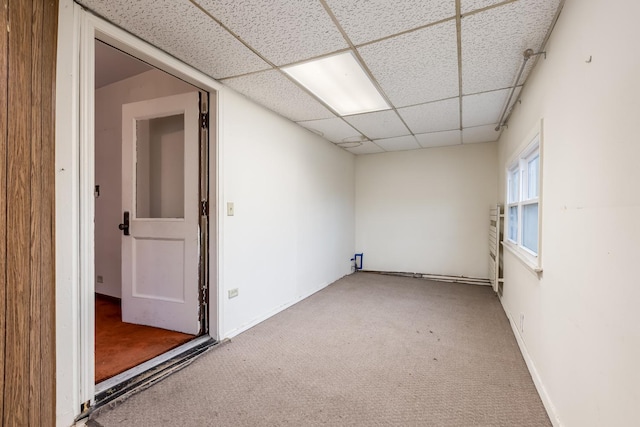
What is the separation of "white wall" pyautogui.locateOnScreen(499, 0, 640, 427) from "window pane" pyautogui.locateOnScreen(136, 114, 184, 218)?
9.66 feet

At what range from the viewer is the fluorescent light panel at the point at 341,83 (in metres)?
2.28

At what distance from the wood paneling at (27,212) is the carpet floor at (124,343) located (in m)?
0.75

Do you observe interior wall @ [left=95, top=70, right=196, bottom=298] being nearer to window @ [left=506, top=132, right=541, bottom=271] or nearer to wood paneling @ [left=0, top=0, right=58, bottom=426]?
wood paneling @ [left=0, top=0, right=58, bottom=426]

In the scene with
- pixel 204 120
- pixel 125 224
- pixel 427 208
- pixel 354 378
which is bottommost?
pixel 354 378

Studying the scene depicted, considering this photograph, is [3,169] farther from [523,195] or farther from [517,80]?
[523,195]

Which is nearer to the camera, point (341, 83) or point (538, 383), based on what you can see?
point (538, 383)

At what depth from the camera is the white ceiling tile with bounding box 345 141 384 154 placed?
15.9 ft

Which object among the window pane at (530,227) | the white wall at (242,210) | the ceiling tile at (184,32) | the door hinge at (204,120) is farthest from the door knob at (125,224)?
the window pane at (530,227)

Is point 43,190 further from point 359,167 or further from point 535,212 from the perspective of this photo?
point 359,167

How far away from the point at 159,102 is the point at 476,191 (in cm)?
470

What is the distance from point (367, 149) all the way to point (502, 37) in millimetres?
3356

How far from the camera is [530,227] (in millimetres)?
2535

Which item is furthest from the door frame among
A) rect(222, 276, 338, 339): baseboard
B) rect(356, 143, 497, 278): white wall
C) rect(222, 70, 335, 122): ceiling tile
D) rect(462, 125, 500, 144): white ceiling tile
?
rect(356, 143, 497, 278): white wall

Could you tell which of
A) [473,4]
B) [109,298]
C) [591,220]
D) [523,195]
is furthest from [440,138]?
[109,298]
